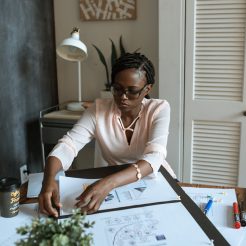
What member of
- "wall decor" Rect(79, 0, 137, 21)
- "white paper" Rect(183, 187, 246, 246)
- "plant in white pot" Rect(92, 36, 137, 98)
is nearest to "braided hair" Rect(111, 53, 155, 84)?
"white paper" Rect(183, 187, 246, 246)

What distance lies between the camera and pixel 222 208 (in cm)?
115

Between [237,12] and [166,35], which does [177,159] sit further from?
[237,12]

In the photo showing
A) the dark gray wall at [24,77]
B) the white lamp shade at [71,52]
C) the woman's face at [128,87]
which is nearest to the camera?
the woman's face at [128,87]

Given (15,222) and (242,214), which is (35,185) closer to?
(15,222)

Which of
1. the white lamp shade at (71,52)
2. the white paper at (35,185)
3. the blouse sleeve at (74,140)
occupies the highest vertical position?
the white lamp shade at (71,52)

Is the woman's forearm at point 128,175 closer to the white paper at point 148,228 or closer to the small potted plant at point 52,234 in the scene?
the white paper at point 148,228

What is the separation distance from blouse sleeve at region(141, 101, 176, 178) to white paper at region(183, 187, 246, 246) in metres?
0.17

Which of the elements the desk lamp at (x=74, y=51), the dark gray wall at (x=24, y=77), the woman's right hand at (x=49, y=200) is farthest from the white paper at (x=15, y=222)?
the desk lamp at (x=74, y=51)

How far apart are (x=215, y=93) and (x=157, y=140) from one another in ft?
3.49

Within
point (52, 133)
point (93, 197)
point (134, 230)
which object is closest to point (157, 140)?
point (93, 197)

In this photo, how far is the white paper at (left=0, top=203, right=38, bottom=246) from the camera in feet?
3.13

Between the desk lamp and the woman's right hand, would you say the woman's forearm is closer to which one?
the woman's right hand

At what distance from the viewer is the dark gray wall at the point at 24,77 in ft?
7.91

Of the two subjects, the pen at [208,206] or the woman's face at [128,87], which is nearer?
the pen at [208,206]
